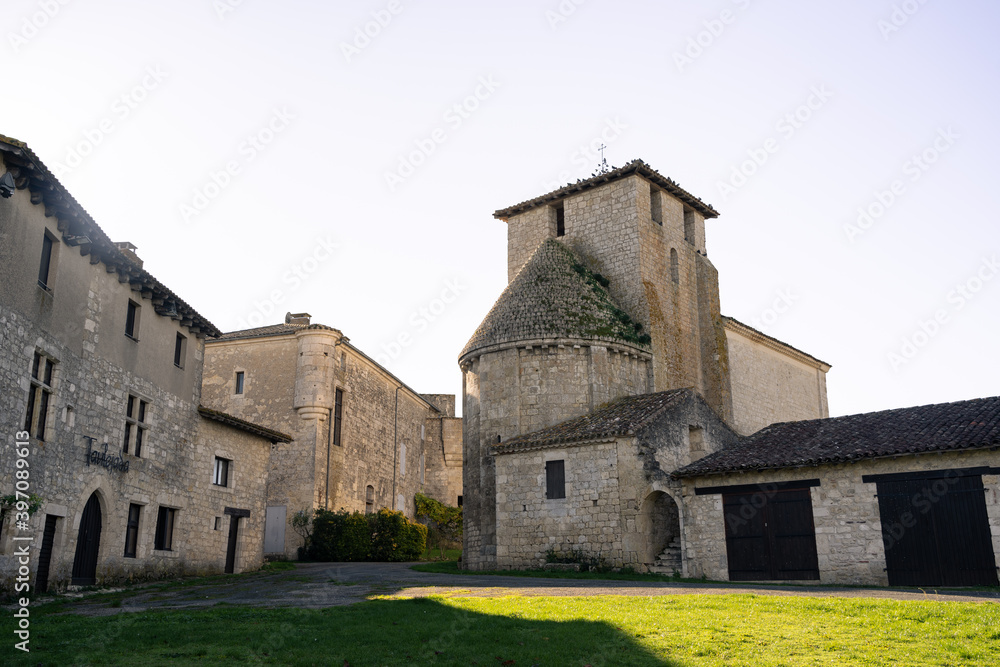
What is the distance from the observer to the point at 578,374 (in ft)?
92.7

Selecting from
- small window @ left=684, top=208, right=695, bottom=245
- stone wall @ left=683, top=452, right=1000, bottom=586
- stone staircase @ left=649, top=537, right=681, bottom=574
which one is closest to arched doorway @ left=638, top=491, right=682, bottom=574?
stone staircase @ left=649, top=537, right=681, bottom=574

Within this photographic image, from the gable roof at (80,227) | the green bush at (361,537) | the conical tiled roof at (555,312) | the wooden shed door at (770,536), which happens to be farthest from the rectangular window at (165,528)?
the wooden shed door at (770,536)

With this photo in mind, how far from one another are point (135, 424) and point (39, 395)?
4.29 m

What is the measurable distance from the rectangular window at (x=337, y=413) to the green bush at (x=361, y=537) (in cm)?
325

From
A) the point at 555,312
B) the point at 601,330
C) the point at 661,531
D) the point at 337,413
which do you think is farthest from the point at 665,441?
the point at 337,413

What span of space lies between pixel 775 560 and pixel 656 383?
9993 millimetres

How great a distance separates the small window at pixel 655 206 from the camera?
33688mm

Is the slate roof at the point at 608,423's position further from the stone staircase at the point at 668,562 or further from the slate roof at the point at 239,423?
the slate roof at the point at 239,423

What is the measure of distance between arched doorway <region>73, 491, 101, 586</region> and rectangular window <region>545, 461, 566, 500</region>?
494 inches

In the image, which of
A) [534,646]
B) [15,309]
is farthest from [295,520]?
[534,646]

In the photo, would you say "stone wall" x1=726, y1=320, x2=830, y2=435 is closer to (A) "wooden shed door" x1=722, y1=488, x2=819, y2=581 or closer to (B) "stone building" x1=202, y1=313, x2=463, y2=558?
(A) "wooden shed door" x1=722, y1=488, x2=819, y2=581

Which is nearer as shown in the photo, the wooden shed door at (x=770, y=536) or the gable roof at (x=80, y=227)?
the gable roof at (x=80, y=227)

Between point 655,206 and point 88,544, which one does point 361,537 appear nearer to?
point 88,544

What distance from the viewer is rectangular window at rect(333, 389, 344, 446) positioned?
35375 millimetres
